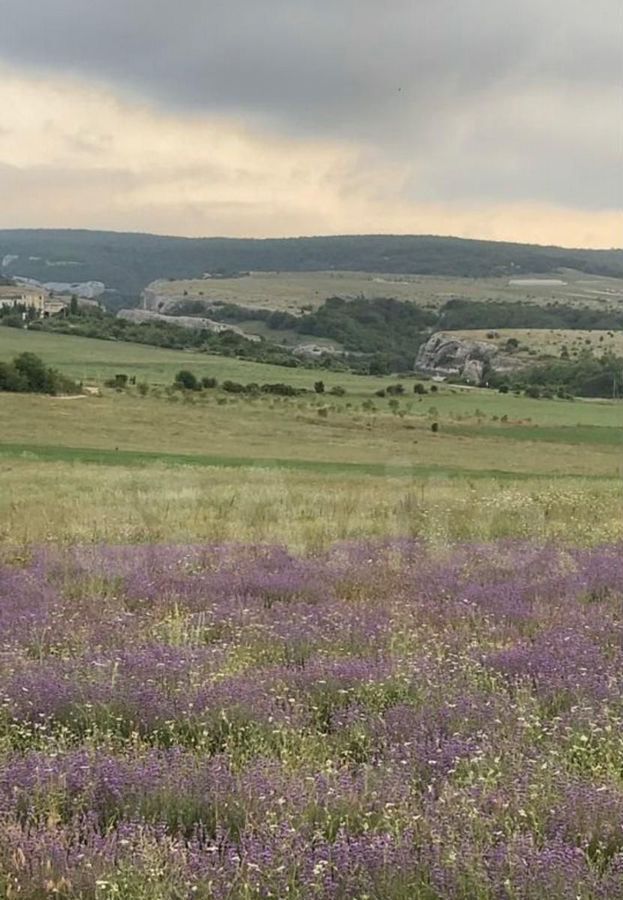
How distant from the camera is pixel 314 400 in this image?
346ft

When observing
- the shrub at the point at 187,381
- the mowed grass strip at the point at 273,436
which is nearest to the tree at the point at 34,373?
the mowed grass strip at the point at 273,436

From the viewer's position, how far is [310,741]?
5.57 metres

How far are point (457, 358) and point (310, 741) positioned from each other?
163679 millimetres

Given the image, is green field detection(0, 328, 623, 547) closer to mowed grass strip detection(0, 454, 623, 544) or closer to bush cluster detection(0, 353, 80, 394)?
mowed grass strip detection(0, 454, 623, 544)

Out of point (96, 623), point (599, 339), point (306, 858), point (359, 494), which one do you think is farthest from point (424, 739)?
point (599, 339)

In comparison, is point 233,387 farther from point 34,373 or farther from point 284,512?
point 284,512

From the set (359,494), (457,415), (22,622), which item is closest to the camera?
(22,622)

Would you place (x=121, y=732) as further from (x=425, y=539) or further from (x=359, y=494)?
(x=359, y=494)

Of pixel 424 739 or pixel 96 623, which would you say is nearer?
pixel 424 739

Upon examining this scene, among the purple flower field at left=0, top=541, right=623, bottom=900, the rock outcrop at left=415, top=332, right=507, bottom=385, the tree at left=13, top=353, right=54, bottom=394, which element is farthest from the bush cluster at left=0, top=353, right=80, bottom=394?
the purple flower field at left=0, top=541, right=623, bottom=900

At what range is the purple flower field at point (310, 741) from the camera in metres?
3.99

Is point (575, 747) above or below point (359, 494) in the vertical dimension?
above

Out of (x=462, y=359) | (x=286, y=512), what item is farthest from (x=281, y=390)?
(x=286, y=512)

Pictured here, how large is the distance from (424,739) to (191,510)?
14128mm
